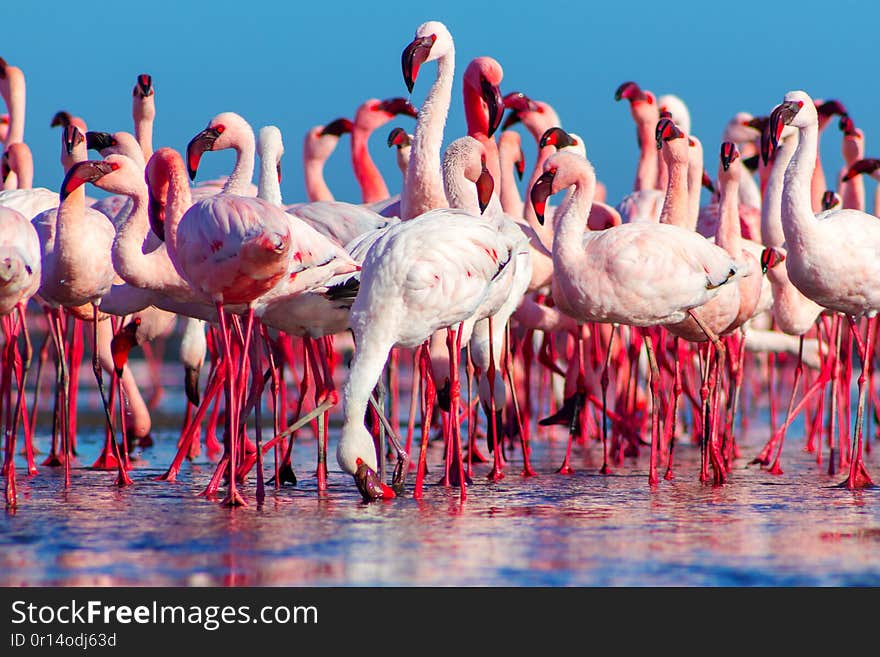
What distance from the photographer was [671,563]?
511 cm

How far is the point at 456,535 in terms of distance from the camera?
573cm

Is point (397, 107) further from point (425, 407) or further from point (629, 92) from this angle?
point (425, 407)

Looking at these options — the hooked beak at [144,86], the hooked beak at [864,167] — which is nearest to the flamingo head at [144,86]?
the hooked beak at [144,86]

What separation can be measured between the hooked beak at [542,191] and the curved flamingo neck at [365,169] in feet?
13.8

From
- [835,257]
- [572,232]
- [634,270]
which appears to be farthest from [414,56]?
[835,257]

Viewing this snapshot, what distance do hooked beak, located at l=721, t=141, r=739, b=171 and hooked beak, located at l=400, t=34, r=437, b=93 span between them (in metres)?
1.90

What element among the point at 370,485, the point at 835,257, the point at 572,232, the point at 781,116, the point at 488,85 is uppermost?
the point at 488,85

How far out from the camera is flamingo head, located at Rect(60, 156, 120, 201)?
710cm

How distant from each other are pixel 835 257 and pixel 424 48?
2.42 metres

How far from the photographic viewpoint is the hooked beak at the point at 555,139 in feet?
31.2

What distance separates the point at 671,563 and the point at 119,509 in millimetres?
2515

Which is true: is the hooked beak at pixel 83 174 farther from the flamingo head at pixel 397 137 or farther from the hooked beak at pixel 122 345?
the flamingo head at pixel 397 137
